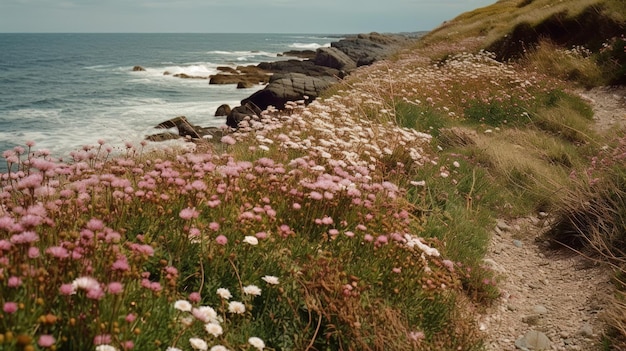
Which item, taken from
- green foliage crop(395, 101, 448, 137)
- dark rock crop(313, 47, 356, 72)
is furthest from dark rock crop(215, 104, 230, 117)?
dark rock crop(313, 47, 356, 72)

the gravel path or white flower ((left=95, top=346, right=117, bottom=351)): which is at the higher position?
white flower ((left=95, top=346, right=117, bottom=351))

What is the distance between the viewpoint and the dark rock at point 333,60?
4353cm

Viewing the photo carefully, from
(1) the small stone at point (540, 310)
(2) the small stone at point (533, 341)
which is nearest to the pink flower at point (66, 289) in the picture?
(2) the small stone at point (533, 341)

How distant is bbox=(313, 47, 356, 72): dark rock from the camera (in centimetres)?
4353

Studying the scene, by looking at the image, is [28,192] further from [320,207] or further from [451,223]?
[451,223]

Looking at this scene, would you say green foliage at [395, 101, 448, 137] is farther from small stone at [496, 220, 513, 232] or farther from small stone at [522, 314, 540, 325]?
small stone at [522, 314, 540, 325]

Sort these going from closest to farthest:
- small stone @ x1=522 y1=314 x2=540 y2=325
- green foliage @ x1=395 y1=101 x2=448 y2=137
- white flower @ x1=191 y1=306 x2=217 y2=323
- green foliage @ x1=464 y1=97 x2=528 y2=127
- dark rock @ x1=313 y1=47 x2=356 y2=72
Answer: white flower @ x1=191 y1=306 x2=217 y2=323, small stone @ x1=522 y1=314 x2=540 y2=325, green foliage @ x1=395 y1=101 x2=448 y2=137, green foliage @ x1=464 y1=97 x2=528 y2=127, dark rock @ x1=313 y1=47 x2=356 y2=72

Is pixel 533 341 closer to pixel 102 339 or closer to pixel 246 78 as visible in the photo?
pixel 102 339

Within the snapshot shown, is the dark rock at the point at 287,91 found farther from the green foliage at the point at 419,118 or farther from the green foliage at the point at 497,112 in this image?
the green foliage at the point at 419,118

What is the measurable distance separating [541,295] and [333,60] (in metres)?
41.3

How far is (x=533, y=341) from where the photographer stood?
13.3 ft

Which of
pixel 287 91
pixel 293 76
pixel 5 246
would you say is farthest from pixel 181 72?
pixel 5 246

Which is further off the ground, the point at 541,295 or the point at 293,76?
the point at 293,76

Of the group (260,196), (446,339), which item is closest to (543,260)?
(446,339)
